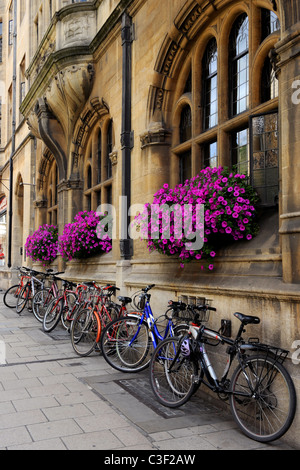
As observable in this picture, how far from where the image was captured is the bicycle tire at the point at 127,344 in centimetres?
635

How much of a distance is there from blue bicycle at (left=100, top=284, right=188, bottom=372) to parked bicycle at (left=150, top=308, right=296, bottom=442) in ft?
3.58

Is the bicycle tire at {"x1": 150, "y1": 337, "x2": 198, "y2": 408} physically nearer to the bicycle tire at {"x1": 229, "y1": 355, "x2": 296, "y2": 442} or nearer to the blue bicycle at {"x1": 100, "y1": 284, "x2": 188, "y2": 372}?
the bicycle tire at {"x1": 229, "y1": 355, "x2": 296, "y2": 442}

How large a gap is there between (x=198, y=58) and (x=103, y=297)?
12.6 ft

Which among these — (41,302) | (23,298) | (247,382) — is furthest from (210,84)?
(23,298)

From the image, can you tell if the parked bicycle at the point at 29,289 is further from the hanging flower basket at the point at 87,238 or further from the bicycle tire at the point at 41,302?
the hanging flower basket at the point at 87,238

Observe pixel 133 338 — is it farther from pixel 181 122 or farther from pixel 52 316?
pixel 52 316

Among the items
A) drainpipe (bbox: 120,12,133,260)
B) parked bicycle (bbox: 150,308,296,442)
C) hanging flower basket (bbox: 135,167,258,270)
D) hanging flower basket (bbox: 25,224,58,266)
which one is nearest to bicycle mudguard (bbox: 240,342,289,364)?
parked bicycle (bbox: 150,308,296,442)

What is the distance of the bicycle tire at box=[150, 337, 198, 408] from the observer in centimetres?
490

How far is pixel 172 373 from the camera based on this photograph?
5164 mm

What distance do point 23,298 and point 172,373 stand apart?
27.1ft

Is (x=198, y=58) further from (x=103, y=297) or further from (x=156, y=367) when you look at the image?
(x=156, y=367)

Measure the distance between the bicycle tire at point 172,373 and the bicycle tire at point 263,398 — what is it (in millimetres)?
579

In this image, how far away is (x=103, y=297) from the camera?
298 inches

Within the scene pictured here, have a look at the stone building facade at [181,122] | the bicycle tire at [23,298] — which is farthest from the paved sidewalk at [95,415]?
the bicycle tire at [23,298]
